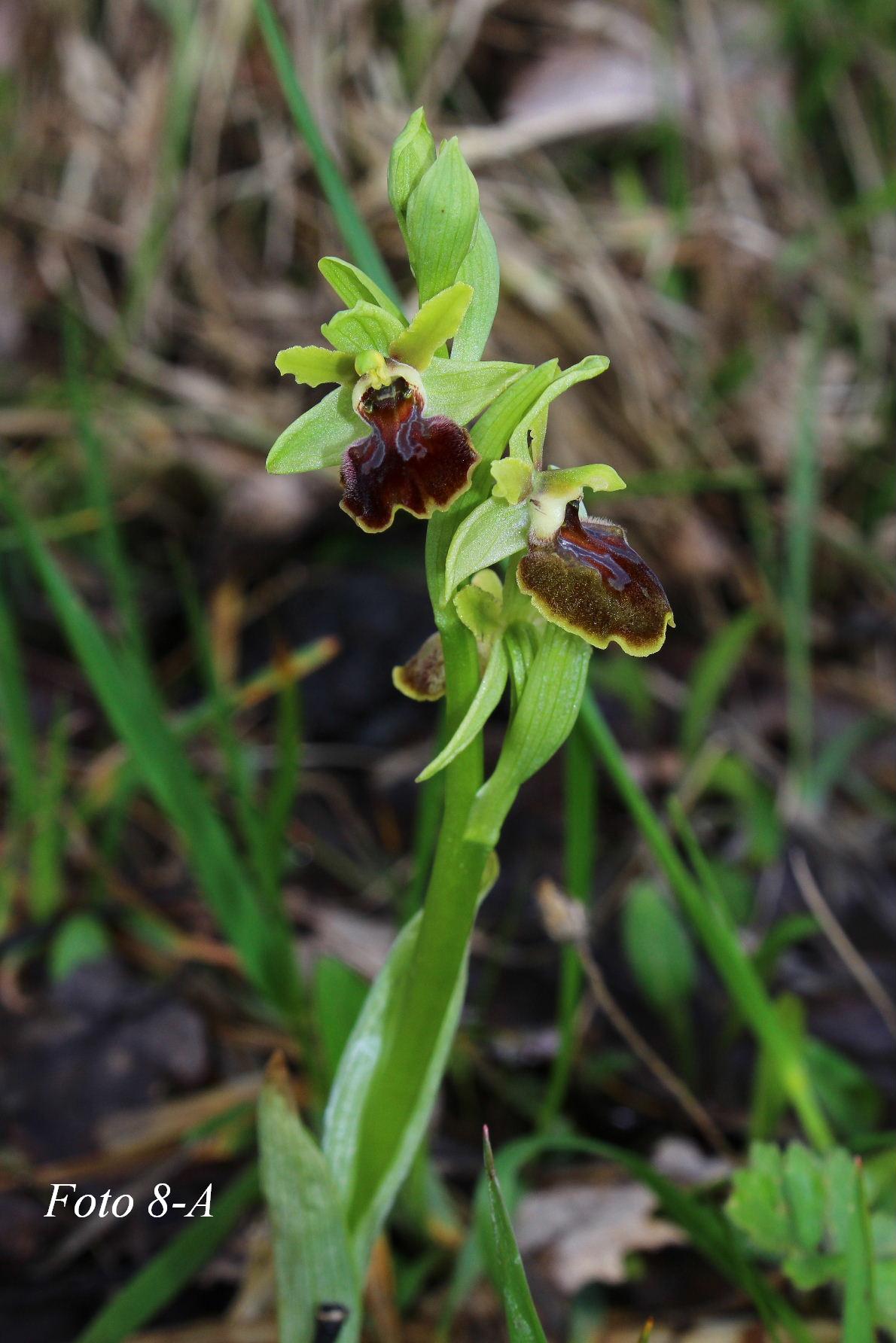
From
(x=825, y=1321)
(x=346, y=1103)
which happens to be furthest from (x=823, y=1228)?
(x=346, y=1103)

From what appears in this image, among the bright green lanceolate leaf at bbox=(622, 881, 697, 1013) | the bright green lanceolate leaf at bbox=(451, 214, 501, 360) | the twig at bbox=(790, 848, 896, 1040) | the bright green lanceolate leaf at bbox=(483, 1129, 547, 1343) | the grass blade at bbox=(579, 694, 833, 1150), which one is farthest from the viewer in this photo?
the bright green lanceolate leaf at bbox=(622, 881, 697, 1013)

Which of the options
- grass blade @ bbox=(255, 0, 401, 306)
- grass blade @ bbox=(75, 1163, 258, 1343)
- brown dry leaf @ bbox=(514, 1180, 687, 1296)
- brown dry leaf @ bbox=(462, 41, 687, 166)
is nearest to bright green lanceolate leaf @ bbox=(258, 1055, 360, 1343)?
grass blade @ bbox=(75, 1163, 258, 1343)

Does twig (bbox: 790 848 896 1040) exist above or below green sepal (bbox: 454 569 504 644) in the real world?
below

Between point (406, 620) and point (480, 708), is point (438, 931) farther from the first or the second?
point (406, 620)

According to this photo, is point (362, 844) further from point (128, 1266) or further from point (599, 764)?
point (128, 1266)

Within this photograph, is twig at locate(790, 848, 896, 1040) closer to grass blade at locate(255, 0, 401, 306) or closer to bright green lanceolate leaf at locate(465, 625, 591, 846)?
bright green lanceolate leaf at locate(465, 625, 591, 846)

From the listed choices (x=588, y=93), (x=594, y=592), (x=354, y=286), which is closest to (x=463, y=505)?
(x=594, y=592)

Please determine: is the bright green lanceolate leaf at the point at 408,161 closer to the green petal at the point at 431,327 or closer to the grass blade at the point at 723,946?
the green petal at the point at 431,327
